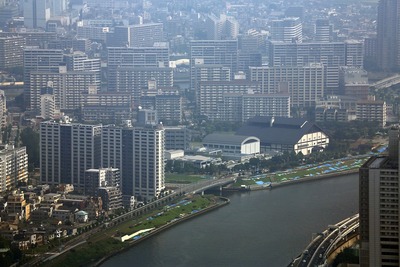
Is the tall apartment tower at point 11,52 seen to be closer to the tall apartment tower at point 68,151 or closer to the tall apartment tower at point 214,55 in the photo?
the tall apartment tower at point 214,55

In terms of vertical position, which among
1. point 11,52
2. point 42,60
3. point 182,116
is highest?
point 11,52

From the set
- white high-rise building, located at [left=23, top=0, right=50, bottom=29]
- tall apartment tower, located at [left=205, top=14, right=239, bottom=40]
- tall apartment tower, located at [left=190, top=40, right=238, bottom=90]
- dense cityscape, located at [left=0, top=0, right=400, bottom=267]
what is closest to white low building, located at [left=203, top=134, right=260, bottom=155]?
dense cityscape, located at [left=0, top=0, right=400, bottom=267]

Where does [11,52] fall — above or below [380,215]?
above

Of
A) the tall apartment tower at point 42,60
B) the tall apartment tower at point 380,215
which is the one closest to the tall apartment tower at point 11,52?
the tall apartment tower at point 42,60

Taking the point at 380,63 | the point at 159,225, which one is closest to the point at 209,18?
the point at 380,63

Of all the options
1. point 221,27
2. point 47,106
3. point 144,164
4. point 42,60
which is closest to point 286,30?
point 221,27

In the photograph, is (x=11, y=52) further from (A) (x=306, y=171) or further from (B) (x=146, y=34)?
(A) (x=306, y=171)
